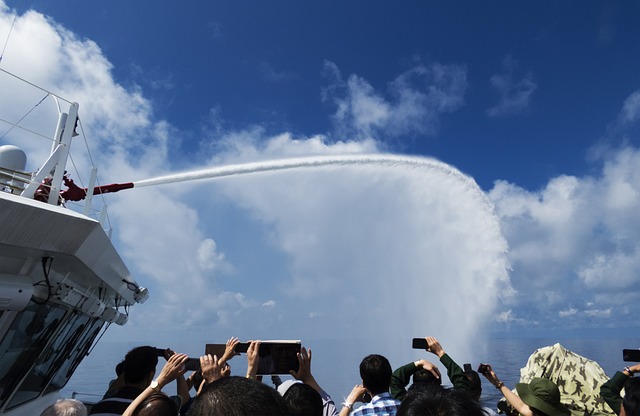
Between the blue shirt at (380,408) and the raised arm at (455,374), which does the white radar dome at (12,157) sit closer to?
the blue shirt at (380,408)

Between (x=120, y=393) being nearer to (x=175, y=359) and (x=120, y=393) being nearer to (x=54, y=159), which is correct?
(x=175, y=359)

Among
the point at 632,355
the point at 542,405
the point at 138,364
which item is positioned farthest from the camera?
the point at 632,355

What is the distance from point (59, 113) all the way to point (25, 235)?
3.86 m

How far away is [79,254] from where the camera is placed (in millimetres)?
6594

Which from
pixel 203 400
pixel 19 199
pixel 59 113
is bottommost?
pixel 203 400

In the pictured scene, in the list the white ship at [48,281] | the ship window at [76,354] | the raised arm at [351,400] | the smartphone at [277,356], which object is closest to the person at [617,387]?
the raised arm at [351,400]

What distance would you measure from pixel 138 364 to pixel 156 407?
1667 mm

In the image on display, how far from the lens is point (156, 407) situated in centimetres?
322

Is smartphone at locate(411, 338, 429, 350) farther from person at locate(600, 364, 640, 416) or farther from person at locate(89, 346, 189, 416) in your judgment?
person at locate(89, 346, 189, 416)

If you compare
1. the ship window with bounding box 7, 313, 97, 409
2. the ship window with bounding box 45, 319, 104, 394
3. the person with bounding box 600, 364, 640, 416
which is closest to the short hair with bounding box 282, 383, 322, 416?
the person with bounding box 600, 364, 640, 416

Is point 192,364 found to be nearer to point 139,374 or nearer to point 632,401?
point 139,374

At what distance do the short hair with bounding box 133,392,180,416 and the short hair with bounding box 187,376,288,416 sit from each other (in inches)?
63.5

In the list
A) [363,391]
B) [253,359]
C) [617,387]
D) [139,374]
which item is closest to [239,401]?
[253,359]

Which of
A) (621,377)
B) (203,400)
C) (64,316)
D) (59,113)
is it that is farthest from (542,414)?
(59,113)
